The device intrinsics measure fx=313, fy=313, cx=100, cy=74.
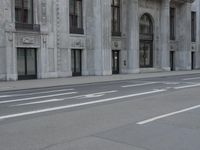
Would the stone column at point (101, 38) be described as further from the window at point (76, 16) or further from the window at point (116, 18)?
the window at point (116, 18)

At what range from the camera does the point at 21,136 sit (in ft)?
21.3

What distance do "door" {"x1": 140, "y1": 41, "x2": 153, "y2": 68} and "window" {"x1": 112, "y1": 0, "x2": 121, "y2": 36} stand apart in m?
4.72

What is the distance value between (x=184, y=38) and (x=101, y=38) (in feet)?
57.5

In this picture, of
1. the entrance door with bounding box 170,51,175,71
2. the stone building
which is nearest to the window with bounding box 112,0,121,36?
the stone building

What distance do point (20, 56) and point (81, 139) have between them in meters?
19.8

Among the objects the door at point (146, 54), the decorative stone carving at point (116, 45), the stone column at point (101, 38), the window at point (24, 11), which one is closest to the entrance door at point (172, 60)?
the door at point (146, 54)

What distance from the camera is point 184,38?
4291 centimetres

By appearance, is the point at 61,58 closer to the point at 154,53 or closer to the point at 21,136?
the point at 154,53

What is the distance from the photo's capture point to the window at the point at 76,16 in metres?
29.2

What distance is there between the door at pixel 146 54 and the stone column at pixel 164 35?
1.38 metres

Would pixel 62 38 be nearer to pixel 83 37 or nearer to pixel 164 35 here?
pixel 83 37

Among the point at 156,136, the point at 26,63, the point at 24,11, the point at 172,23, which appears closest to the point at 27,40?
the point at 26,63

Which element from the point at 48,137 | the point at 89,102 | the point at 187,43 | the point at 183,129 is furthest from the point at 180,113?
the point at 187,43

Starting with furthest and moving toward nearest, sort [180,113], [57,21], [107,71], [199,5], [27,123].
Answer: [199,5] < [107,71] < [57,21] < [180,113] < [27,123]
